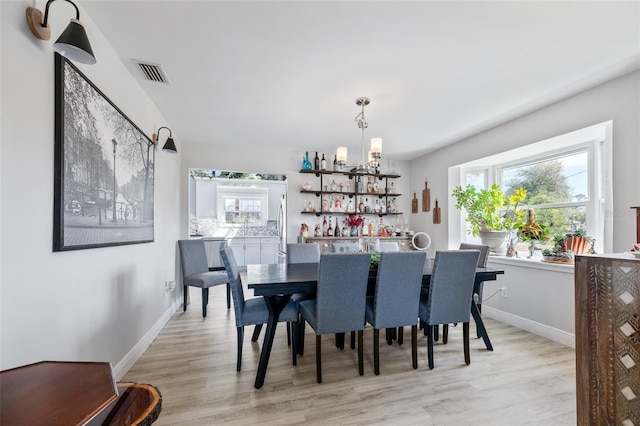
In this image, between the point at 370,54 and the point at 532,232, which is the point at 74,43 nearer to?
the point at 370,54

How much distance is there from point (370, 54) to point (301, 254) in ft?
6.89

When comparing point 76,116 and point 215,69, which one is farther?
point 215,69

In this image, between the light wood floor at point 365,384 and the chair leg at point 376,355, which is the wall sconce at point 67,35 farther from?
the chair leg at point 376,355

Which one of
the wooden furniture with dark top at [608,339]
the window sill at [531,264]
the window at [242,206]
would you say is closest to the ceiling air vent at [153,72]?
the wooden furniture with dark top at [608,339]

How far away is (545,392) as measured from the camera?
190 centimetres

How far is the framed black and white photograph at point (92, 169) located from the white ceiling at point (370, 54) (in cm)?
54

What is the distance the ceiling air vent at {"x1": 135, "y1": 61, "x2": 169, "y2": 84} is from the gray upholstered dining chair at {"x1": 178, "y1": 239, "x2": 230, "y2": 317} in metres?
2.02

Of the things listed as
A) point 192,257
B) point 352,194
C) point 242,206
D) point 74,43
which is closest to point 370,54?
point 74,43

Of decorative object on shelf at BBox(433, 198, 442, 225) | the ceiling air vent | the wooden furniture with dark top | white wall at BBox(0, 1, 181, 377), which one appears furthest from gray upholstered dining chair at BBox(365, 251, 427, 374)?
decorative object on shelf at BBox(433, 198, 442, 225)

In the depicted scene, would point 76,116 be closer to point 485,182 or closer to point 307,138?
point 307,138

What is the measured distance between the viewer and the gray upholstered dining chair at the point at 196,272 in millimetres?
3453

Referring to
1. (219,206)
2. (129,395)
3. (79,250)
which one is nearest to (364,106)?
(79,250)

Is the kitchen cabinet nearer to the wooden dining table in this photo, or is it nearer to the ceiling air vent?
the wooden dining table

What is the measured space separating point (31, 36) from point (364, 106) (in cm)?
251
